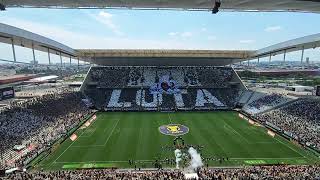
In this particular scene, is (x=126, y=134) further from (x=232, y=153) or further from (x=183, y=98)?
(x=183, y=98)

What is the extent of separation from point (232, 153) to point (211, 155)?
2.73m

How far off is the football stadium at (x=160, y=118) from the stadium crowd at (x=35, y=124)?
0.56 ft

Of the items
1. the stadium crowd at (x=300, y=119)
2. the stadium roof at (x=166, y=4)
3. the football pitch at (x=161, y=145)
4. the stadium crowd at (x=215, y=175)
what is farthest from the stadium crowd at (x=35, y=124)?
the stadium crowd at (x=300, y=119)

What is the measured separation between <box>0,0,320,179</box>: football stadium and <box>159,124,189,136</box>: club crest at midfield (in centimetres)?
15

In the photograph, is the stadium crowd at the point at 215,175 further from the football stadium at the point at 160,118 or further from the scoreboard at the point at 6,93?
the scoreboard at the point at 6,93

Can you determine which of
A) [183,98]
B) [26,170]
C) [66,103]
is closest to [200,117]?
[183,98]

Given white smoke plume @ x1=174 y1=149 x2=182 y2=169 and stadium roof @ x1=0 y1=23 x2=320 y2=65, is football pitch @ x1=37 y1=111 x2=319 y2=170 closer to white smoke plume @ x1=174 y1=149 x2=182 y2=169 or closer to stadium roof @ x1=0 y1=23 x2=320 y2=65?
white smoke plume @ x1=174 y1=149 x2=182 y2=169

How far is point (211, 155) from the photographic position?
36438 millimetres

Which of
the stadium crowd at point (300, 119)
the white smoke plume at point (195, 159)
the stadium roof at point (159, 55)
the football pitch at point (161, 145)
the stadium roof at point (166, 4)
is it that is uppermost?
the stadium roof at point (166, 4)

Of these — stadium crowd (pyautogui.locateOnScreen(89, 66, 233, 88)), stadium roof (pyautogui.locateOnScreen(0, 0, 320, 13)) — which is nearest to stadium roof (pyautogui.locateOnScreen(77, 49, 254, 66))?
stadium crowd (pyautogui.locateOnScreen(89, 66, 233, 88))

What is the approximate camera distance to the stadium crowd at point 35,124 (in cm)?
3644

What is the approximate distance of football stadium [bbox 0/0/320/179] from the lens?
93.0ft

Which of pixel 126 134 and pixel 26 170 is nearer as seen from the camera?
pixel 26 170

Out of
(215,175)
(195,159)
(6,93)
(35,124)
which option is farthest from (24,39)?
(215,175)
